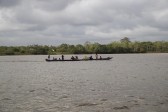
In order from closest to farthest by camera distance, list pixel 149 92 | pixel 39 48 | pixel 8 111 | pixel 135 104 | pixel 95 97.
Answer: pixel 8 111, pixel 135 104, pixel 95 97, pixel 149 92, pixel 39 48

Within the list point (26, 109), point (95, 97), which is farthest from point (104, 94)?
point (26, 109)

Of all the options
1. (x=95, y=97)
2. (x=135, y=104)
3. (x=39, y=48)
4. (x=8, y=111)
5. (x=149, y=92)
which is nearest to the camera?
(x=8, y=111)

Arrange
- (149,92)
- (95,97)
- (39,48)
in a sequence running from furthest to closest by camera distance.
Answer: (39,48), (149,92), (95,97)

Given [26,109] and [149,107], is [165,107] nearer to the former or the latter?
[149,107]

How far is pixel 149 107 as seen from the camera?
23.5 metres

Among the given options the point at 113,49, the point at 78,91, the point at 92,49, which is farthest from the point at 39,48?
the point at 78,91

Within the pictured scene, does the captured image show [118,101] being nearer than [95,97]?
Yes

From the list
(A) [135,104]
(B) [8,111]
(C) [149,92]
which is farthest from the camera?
(C) [149,92]

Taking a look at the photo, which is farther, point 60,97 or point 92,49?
point 92,49

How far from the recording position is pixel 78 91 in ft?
107

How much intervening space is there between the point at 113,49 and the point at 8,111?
17731 centimetres

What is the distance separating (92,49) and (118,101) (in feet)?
564

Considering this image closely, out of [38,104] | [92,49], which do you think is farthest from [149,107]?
[92,49]

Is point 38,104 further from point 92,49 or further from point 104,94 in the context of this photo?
point 92,49
